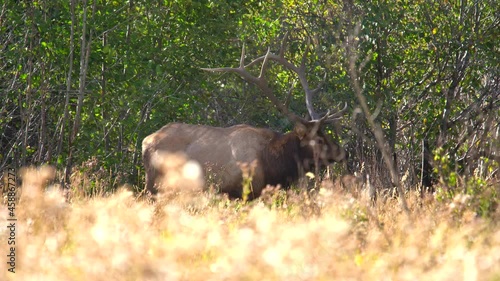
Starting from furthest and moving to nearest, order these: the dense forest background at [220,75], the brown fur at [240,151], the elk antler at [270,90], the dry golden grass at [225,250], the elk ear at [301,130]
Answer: the elk ear at [301,130] → the elk antler at [270,90] → the dense forest background at [220,75] → the brown fur at [240,151] → the dry golden grass at [225,250]

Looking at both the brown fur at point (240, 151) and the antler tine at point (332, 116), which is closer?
the brown fur at point (240, 151)

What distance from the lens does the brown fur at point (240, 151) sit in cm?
970

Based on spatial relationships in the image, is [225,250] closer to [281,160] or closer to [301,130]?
[281,160]

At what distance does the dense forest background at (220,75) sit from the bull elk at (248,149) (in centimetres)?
56

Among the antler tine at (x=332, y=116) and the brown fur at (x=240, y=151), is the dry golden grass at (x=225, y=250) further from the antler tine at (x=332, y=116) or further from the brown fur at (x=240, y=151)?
the antler tine at (x=332, y=116)

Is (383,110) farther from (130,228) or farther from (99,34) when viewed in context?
(130,228)

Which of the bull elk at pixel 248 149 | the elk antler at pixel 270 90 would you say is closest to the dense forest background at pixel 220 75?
the elk antler at pixel 270 90

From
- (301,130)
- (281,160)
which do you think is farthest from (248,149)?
(301,130)

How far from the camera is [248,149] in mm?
9906

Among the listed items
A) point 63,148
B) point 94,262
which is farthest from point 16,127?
point 94,262

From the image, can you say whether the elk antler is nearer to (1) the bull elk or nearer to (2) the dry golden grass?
(1) the bull elk

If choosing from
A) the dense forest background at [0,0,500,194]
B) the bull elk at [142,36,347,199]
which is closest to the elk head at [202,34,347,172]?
the bull elk at [142,36,347,199]

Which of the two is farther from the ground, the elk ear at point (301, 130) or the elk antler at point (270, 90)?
the elk antler at point (270, 90)

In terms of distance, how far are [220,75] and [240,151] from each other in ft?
6.26
